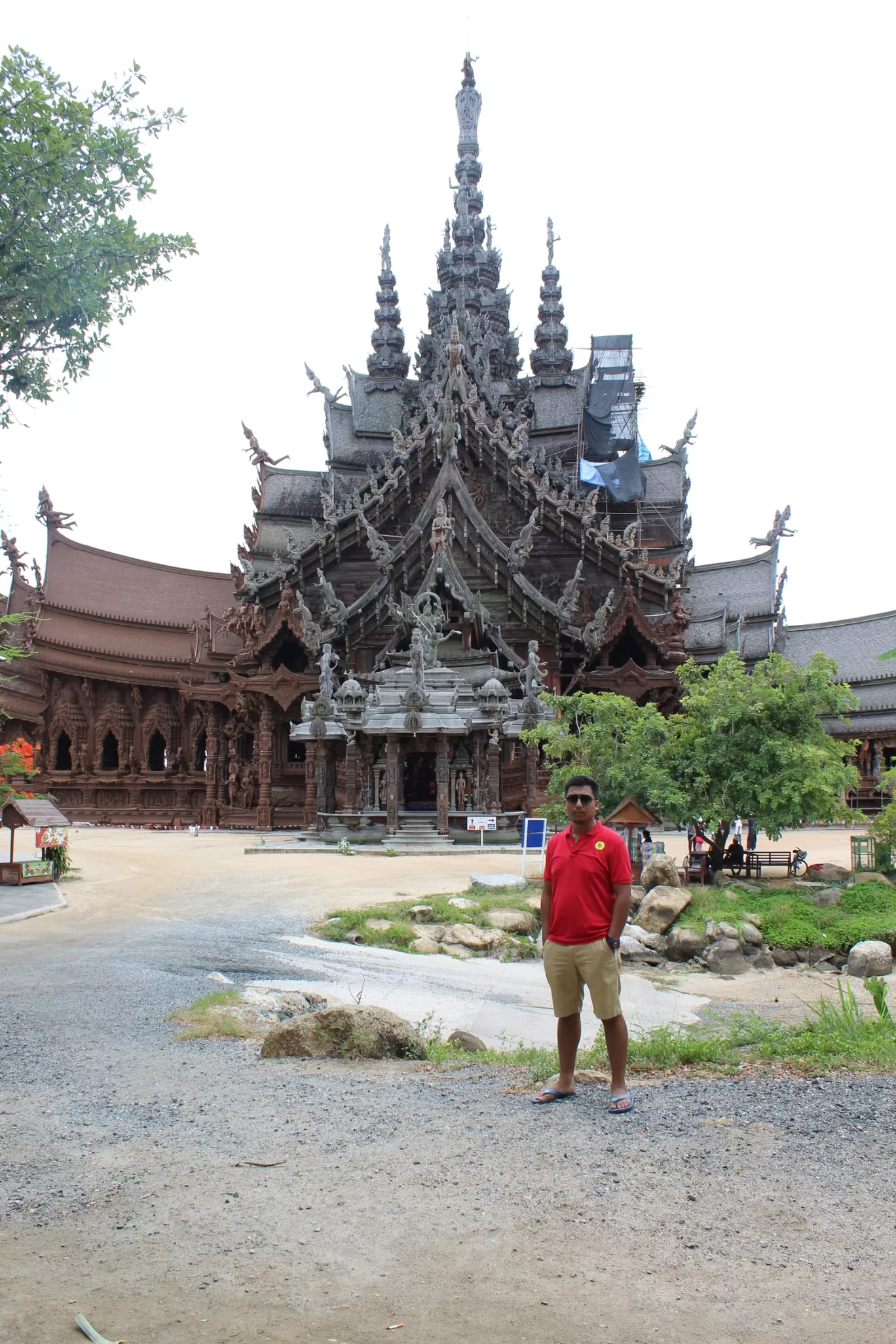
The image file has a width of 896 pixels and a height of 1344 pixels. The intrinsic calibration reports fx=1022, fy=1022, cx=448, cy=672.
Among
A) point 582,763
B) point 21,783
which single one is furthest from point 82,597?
point 582,763

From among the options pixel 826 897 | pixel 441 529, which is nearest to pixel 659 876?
pixel 826 897

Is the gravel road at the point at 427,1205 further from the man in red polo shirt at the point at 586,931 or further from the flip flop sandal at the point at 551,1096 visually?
the man in red polo shirt at the point at 586,931

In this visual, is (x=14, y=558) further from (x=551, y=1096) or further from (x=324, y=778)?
(x=551, y=1096)

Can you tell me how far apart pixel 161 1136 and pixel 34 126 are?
8472 millimetres

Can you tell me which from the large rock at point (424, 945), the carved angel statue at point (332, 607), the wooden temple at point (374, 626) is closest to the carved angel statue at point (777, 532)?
the wooden temple at point (374, 626)

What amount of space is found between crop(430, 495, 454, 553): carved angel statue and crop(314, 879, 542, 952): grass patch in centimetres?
1525

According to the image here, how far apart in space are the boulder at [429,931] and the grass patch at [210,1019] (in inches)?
136

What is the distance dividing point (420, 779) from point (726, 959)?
12760 millimetres

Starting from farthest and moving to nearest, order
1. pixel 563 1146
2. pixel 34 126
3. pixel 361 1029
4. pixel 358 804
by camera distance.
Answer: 1. pixel 358 804
2. pixel 34 126
3. pixel 361 1029
4. pixel 563 1146

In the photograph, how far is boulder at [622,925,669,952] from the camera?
12109 mm

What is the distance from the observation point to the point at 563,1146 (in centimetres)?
419

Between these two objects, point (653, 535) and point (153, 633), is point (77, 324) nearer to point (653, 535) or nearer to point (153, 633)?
point (153, 633)

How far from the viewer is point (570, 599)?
1176 inches

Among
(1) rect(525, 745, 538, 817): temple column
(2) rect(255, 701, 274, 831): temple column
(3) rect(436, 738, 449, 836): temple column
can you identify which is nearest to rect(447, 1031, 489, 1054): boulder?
(3) rect(436, 738, 449, 836): temple column
